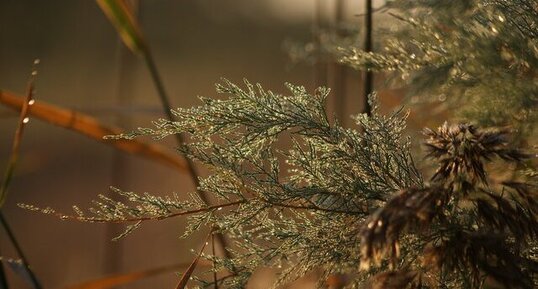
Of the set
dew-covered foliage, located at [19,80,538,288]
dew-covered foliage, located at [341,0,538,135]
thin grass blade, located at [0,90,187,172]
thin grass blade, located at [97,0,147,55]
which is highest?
thin grass blade, located at [97,0,147,55]

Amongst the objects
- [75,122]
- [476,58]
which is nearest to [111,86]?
[75,122]

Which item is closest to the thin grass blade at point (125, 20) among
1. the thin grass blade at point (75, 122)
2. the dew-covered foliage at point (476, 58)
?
the thin grass blade at point (75, 122)

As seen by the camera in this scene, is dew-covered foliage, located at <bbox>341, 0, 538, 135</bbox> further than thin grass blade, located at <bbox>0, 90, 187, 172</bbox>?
No

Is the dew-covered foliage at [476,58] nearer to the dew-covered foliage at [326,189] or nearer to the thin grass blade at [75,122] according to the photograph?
the dew-covered foliage at [326,189]

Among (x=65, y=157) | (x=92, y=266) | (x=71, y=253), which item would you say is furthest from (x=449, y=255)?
(x=65, y=157)

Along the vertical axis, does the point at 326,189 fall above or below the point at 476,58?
below

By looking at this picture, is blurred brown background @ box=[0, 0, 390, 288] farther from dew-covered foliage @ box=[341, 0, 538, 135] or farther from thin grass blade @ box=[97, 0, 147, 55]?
dew-covered foliage @ box=[341, 0, 538, 135]

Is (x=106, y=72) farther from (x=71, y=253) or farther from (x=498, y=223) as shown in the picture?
(x=498, y=223)

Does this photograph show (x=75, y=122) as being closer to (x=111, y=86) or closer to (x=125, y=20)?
(x=125, y=20)

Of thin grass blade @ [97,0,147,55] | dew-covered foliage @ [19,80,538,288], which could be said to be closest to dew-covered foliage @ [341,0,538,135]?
dew-covered foliage @ [19,80,538,288]
